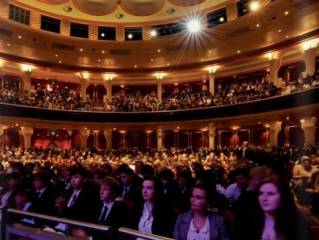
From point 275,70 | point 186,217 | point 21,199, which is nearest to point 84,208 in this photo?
point 21,199

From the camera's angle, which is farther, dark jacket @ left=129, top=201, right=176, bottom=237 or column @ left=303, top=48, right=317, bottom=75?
column @ left=303, top=48, right=317, bottom=75

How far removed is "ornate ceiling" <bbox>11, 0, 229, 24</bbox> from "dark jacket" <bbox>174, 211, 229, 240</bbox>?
77.4 feet

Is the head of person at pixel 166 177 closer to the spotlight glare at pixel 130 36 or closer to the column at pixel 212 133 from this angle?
the column at pixel 212 133

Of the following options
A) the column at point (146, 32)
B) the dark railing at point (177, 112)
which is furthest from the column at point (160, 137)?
the column at point (146, 32)

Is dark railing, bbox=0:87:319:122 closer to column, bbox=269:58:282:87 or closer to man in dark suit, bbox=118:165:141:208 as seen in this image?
column, bbox=269:58:282:87

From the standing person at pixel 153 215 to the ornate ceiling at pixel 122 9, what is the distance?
2307 cm

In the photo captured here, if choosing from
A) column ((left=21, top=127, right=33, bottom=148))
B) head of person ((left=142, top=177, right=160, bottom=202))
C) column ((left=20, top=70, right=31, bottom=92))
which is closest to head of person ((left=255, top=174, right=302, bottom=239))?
head of person ((left=142, top=177, right=160, bottom=202))

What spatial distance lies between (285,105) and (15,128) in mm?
17860

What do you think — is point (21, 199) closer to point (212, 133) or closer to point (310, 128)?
point (310, 128)

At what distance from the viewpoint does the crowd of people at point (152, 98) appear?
64.5ft

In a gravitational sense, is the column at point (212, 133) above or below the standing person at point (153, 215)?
above

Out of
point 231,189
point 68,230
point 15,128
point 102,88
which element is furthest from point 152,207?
point 102,88

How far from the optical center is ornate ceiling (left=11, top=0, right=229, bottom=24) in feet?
83.5

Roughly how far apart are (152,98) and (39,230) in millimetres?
22650
